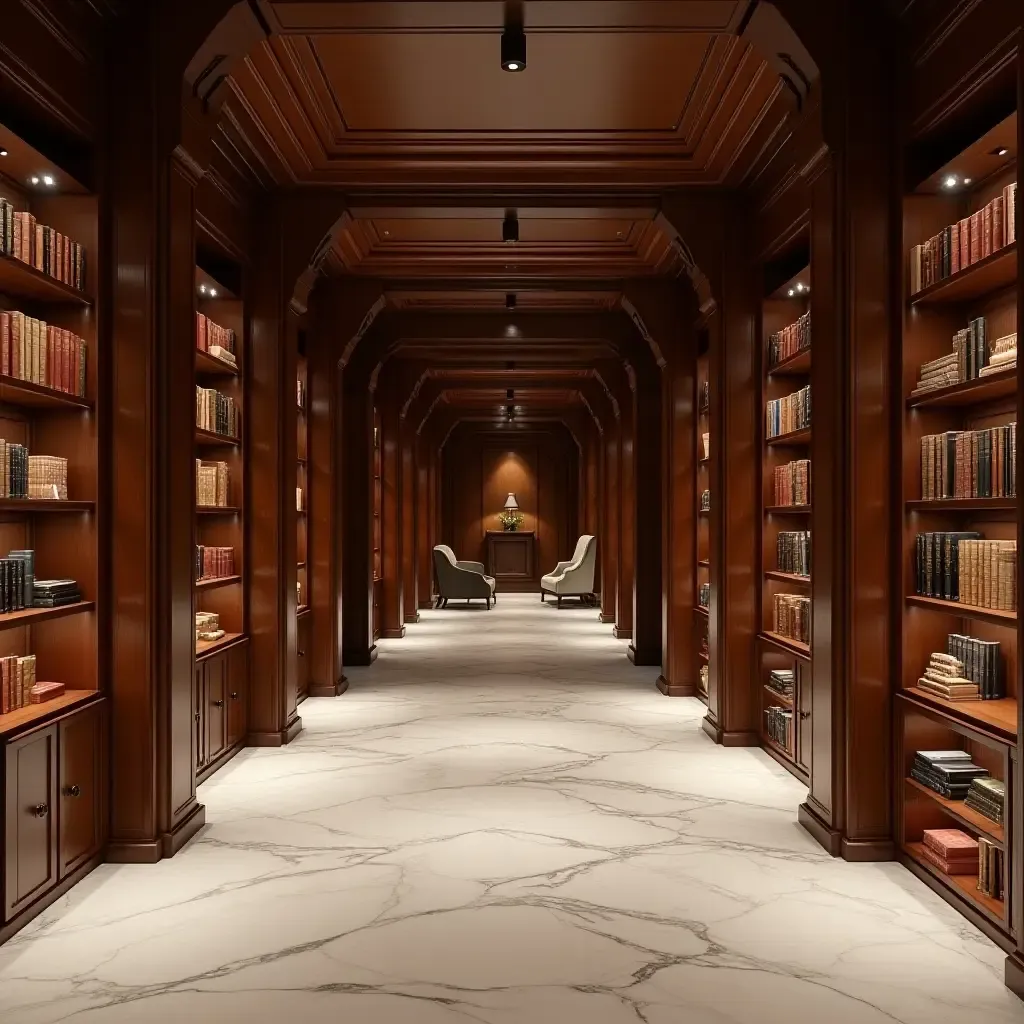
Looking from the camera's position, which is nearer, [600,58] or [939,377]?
[939,377]

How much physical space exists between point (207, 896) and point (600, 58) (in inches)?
164

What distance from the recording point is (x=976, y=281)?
13.2 ft

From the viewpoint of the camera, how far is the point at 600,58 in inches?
201

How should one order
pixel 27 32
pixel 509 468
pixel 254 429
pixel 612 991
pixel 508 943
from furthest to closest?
1. pixel 509 468
2. pixel 254 429
3. pixel 27 32
4. pixel 508 943
5. pixel 612 991

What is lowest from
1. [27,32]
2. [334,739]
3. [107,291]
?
[334,739]

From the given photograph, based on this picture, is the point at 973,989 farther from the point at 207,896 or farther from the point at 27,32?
the point at 27,32

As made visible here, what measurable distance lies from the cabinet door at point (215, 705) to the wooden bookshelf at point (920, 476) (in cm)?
364

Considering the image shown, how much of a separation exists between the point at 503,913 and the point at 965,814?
175 centimetres

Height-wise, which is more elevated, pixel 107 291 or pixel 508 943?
pixel 107 291

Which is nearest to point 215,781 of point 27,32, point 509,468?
point 27,32

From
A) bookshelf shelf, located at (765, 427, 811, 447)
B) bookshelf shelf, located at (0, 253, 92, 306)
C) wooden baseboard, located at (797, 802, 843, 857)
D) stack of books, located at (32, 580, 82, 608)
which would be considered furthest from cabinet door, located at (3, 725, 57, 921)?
bookshelf shelf, located at (765, 427, 811, 447)

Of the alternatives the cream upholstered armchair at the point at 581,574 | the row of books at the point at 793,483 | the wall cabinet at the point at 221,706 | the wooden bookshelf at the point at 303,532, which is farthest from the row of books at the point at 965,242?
the cream upholstered armchair at the point at 581,574

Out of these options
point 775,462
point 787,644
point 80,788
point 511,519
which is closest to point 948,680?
point 787,644

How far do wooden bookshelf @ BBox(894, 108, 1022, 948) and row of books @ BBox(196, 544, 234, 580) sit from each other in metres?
3.96
